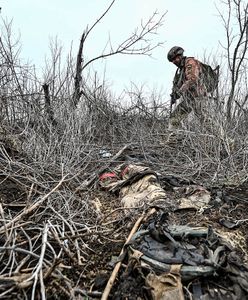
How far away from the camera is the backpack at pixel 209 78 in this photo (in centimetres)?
600

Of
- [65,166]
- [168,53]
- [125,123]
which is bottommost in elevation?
[65,166]

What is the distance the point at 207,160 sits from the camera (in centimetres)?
475

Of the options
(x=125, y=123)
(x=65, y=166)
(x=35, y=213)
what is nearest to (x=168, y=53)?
(x=125, y=123)

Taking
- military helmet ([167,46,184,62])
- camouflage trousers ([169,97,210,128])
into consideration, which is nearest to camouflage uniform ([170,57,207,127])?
camouflage trousers ([169,97,210,128])

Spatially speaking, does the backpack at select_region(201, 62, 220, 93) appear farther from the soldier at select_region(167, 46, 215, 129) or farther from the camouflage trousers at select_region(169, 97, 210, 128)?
the camouflage trousers at select_region(169, 97, 210, 128)

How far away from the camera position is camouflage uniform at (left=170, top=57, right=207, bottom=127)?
573 centimetres

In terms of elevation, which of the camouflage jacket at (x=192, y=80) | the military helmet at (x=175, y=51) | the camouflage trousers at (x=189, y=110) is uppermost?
the military helmet at (x=175, y=51)

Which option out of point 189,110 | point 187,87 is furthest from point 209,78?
point 189,110

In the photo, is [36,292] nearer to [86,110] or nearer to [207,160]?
[207,160]

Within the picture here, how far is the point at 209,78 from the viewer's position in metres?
6.07

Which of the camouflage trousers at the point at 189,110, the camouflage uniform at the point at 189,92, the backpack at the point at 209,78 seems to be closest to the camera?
the camouflage trousers at the point at 189,110

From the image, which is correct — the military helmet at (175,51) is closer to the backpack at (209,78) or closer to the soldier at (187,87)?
the soldier at (187,87)

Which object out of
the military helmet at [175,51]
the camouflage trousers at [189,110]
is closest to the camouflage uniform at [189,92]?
the camouflage trousers at [189,110]

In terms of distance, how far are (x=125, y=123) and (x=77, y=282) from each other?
221 inches
